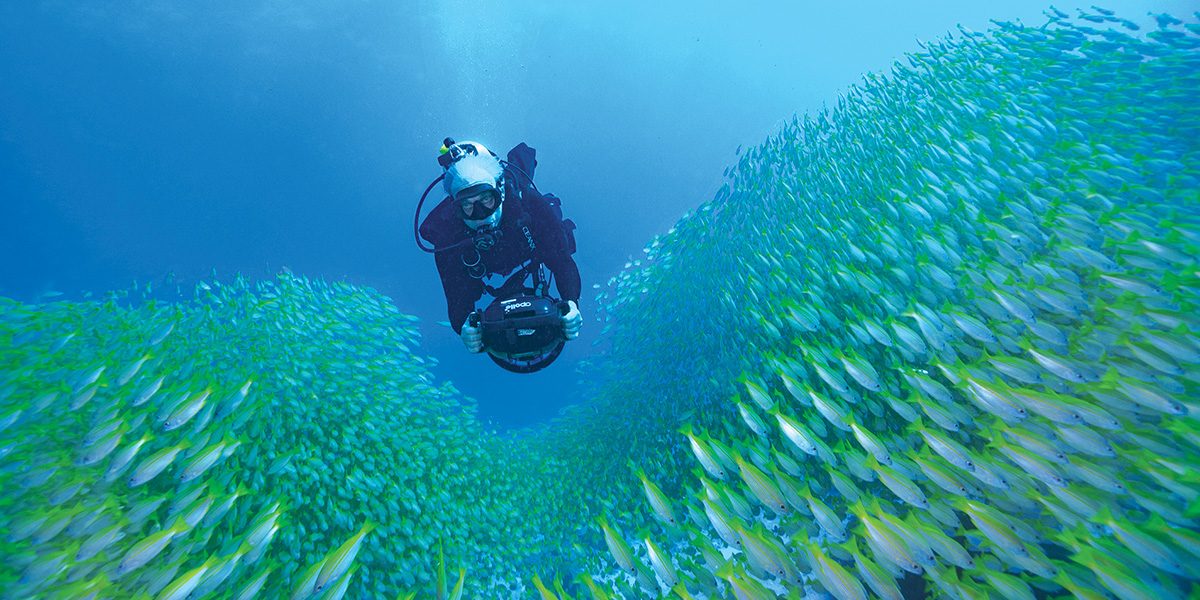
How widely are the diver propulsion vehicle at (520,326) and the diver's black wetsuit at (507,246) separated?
1.82 ft

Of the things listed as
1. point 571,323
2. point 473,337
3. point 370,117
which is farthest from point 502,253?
point 370,117

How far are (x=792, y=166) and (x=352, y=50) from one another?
34.0m

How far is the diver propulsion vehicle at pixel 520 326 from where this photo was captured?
12.6ft

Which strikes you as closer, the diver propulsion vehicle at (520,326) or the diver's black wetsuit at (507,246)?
the diver propulsion vehicle at (520,326)

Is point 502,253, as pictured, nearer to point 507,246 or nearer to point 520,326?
point 507,246

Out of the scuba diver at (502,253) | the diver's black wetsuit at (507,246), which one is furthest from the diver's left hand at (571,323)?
the diver's black wetsuit at (507,246)

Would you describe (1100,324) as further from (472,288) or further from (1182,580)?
(472,288)

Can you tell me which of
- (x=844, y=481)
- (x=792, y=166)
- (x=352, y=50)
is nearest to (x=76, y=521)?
(x=844, y=481)

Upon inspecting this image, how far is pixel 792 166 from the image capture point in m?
9.02

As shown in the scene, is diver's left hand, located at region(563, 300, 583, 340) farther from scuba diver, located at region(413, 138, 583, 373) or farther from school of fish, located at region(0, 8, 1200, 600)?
school of fish, located at region(0, 8, 1200, 600)

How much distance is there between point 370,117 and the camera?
35656 millimetres

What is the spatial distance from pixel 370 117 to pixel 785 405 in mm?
39835

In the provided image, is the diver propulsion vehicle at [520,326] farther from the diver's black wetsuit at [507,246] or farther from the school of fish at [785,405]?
the school of fish at [785,405]

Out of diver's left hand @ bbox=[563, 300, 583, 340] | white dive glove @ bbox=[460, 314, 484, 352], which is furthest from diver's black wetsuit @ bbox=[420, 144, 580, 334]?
diver's left hand @ bbox=[563, 300, 583, 340]
